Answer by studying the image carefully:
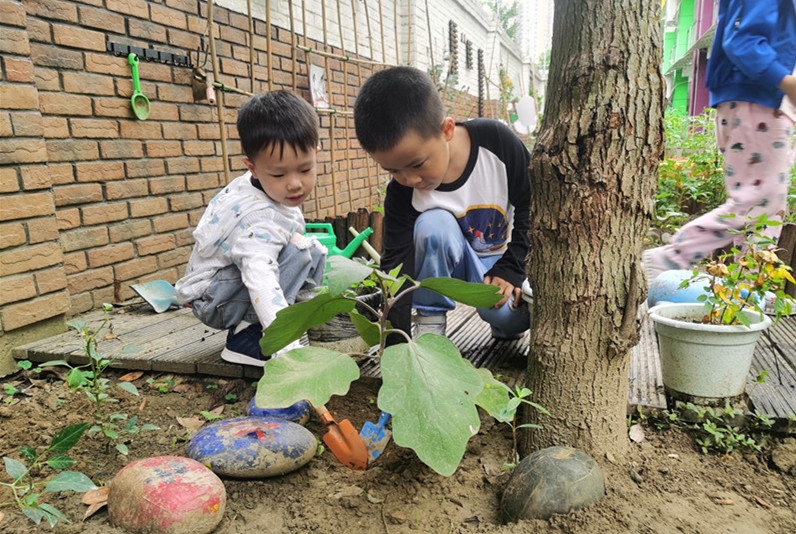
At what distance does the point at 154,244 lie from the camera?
2959mm

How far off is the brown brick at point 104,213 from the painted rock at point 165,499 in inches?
73.1

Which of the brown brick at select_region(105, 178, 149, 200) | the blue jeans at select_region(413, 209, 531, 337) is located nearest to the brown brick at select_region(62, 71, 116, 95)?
the brown brick at select_region(105, 178, 149, 200)

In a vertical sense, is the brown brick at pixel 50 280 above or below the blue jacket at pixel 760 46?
below

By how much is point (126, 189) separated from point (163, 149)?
37 centimetres

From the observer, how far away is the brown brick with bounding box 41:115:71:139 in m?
2.36

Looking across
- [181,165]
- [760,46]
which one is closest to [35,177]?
[181,165]

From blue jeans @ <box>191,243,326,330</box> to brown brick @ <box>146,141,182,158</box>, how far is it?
1.34 m

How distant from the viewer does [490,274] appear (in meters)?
2.07

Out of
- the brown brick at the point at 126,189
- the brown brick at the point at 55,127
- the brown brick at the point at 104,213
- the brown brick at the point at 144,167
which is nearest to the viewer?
the brown brick at the point at 55,127

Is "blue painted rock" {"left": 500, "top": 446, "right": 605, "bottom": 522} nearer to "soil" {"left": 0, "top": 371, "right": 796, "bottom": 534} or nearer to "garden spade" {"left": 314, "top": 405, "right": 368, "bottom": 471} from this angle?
"soil" {"left": 0, "top": 371, "right": 796, "bottom": 534}

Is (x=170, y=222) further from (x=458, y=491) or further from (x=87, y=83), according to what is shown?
(x=458, y=491)

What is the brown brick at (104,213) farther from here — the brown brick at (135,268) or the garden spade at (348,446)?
the garden spade at (348,446)

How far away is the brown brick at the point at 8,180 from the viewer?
1.96 metres

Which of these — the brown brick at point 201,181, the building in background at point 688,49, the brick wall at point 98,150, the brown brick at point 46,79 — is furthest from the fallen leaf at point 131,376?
the building in background at point 688,49
